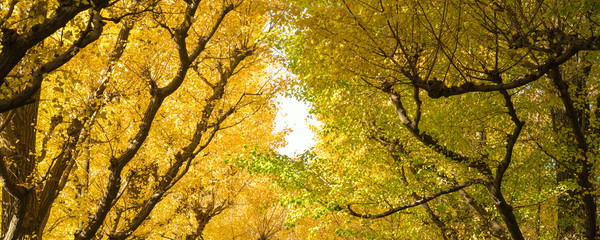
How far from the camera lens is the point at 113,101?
339 inches

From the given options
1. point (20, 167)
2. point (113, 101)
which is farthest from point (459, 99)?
point (20, 167)

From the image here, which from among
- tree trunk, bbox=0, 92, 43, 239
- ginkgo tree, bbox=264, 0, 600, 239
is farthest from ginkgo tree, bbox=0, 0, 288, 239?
ginkgo tree, bbox=264, 0, 600, 239

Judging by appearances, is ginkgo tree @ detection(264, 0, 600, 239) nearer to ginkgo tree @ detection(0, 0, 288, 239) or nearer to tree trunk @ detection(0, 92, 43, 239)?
ginkgo tree @ detection(0, 0, 288, 239)

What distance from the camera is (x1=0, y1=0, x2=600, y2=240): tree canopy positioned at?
19.1 feet

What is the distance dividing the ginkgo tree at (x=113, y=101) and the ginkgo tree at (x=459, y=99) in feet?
5.19

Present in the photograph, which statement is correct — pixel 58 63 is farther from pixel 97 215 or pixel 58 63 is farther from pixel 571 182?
pixel 571 182

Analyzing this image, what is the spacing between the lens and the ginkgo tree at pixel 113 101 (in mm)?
5316

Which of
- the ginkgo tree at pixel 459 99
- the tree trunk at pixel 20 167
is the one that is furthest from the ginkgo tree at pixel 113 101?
the ginkgo tree at pixel 459 99

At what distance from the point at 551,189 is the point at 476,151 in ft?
5.62

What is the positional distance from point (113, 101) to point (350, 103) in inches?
183

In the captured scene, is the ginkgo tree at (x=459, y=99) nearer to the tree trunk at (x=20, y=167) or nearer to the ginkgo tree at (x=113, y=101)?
the ginkgo tree at (x=113, y=101)

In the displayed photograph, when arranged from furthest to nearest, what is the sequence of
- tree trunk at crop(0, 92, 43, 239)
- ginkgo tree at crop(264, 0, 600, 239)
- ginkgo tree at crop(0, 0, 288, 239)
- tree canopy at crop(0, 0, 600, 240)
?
tree trunk at crop(0, 92, 43, 239), ginkgo tree at crop(264, 0, 600, 239), tree canopy at crop(0, 0, 600, 240), ginkgo tree at crop(0, 0, 288, 239)

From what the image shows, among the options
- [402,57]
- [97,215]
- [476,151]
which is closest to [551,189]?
[476,151]

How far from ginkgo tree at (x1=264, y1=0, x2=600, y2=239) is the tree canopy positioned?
0.16 ft
